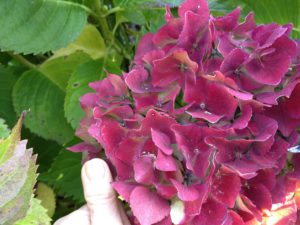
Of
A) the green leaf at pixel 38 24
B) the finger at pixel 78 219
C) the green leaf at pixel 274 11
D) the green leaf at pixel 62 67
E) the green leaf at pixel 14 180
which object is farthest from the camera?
the green leaf at pixel 62 67

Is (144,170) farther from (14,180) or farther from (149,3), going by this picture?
(149,3)

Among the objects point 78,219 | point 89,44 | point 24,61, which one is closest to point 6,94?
point 24,61

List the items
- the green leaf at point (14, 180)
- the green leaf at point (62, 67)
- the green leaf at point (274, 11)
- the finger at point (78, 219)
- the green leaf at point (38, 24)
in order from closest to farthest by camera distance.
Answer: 1. the green leaf at point (14, 180)
2. the finger at point (78, 219)
3. the green leaf at point (38, 24)
4. the green leaf at point (274, 11)
5. the green leaf at point (62, 67)

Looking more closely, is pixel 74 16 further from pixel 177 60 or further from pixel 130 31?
pixel 177 60

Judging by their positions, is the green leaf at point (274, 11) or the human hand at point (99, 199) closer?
the human hand at point (99, 199)

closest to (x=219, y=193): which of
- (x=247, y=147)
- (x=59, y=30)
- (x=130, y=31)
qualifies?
(x=247, y=147)

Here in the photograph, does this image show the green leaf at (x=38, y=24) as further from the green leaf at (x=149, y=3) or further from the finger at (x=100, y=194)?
the finger at (x=100, y=194)

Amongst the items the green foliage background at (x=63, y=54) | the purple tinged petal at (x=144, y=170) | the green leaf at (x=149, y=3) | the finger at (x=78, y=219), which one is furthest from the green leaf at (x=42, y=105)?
the purple tinged petal at (x=144, y=170)

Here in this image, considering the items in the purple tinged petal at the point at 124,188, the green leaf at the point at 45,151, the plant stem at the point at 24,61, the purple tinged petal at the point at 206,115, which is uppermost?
the purple tinged petal at the point at 206,115
